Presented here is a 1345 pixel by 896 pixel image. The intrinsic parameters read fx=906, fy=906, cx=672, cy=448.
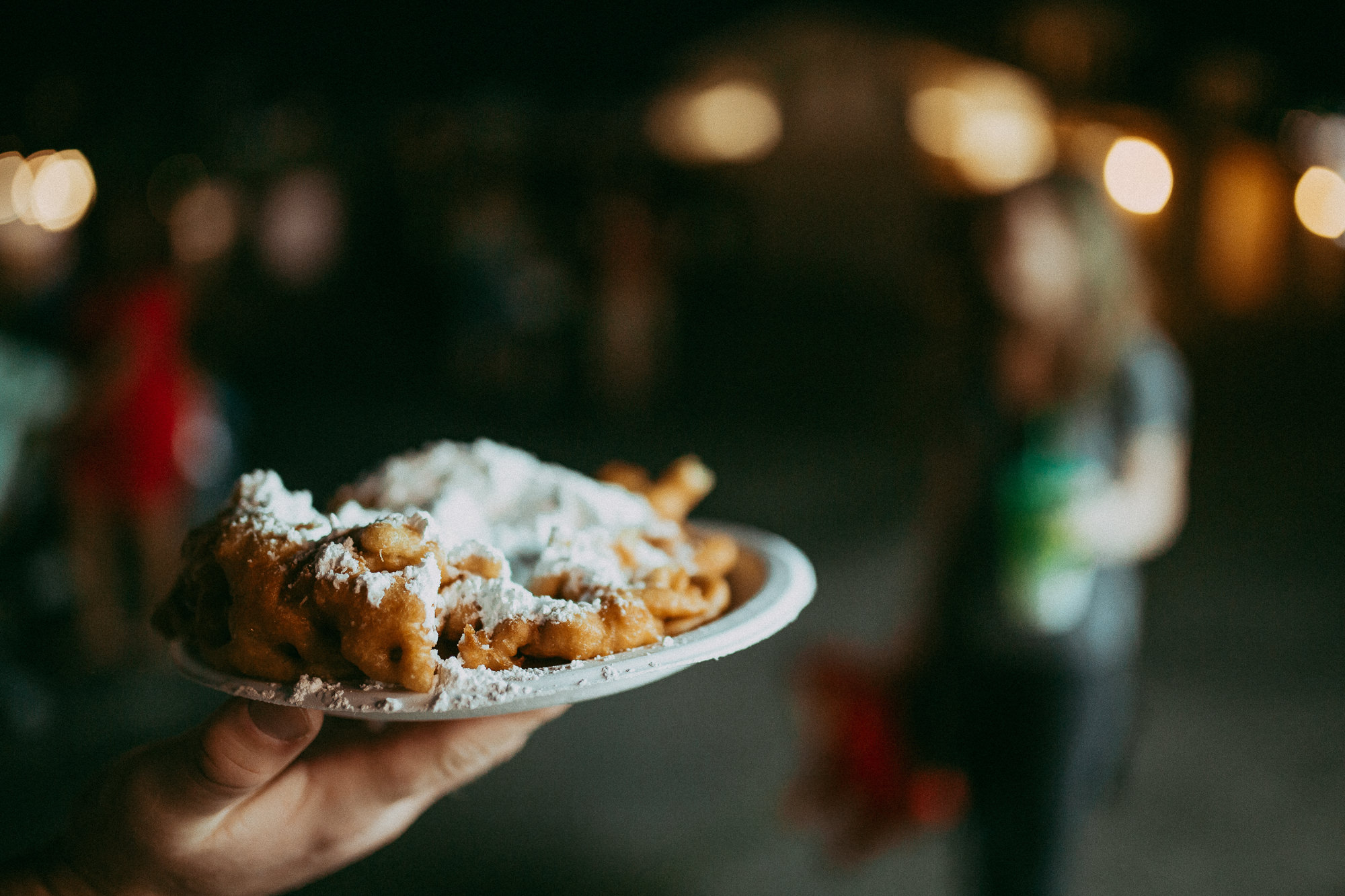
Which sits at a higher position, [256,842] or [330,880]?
[256,842]

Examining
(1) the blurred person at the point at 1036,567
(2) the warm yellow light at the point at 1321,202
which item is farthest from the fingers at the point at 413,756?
(2) the warm yellow light at the point at 1321,202

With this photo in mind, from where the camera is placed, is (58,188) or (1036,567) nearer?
(1036,567)

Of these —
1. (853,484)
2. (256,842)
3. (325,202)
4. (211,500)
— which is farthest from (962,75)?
(256,842)

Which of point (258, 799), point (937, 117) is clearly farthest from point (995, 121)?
point (258, 799)

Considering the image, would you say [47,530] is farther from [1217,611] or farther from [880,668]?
[1217,611]

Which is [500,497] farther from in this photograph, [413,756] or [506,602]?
[413,756]
